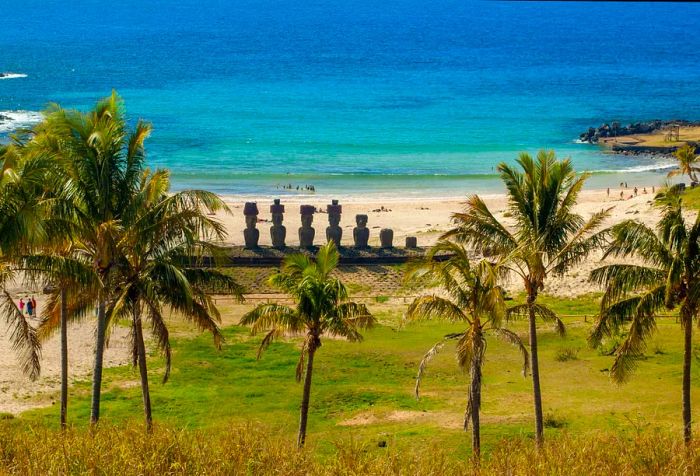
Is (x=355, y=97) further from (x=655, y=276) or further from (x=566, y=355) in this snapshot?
(x=655, y=276)

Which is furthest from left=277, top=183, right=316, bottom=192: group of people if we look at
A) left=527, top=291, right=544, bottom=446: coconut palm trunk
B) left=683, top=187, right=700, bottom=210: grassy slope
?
left=527, top=291, right=544, bottom=446: coconut palm trunk

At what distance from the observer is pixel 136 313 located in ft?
85.2

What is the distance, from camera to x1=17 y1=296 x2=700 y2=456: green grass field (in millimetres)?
Result: 30281

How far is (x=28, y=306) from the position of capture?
42656 mm

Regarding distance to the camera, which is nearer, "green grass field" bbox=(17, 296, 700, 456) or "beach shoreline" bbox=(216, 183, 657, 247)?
"green grass field" bbox=(17, 296, 700, 456)

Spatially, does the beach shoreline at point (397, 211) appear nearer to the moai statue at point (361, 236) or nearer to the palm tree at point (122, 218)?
the moai statue at point (361, 236)

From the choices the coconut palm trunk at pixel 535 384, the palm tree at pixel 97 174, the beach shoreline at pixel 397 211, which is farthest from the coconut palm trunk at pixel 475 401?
the beach shoreline at pixel 397 211

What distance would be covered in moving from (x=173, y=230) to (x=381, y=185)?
57129 millimetres

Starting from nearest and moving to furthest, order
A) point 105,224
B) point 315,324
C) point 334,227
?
1. point 105,224
2. point 315,324
3. point 334,227

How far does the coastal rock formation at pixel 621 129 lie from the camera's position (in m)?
98.4

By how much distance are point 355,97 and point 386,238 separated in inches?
2940

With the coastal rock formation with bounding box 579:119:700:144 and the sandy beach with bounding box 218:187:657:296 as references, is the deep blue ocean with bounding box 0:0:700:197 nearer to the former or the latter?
the coastal rock formation with bounding box 579:119:700:144

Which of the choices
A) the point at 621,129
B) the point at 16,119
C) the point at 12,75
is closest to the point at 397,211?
the point at 621,129

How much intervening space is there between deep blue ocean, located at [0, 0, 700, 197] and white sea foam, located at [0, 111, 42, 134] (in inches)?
38.3
